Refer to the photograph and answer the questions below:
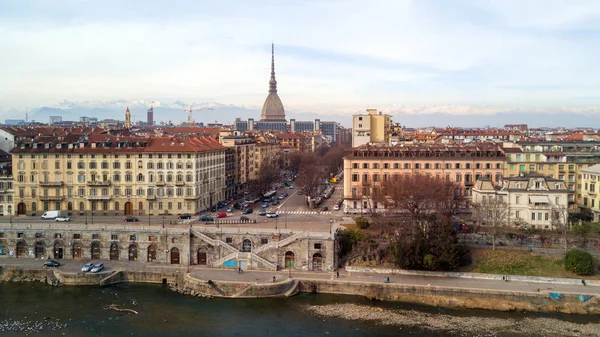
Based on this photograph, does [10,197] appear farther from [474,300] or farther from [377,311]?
[474,300]

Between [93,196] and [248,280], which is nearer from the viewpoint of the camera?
[248,280]

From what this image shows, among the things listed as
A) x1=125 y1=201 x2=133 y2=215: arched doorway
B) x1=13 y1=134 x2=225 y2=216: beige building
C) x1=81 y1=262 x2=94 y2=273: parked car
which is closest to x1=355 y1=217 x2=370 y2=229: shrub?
x1=13 y1=134 x2=225 y2=216: beige building

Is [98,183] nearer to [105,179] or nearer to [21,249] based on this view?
[105,179]

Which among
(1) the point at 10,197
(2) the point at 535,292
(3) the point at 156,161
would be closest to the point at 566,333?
(2) the point at 535,292

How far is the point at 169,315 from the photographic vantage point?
140 ft

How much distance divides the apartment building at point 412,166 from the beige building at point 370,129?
21.5 metres

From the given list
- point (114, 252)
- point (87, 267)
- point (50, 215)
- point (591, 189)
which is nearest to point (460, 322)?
point (591, 189)

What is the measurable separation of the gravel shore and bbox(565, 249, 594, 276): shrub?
Answer: 728 centimetres

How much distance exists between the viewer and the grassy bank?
48.3m

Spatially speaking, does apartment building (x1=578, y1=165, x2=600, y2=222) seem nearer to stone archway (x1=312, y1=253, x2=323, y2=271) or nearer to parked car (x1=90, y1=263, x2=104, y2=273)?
stone archway (x1=312, y1=253, x2=323, y2=271)

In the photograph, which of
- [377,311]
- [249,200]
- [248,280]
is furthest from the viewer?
[249,200]

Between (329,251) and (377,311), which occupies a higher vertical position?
(329,251)

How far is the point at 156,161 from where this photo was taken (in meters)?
68.1

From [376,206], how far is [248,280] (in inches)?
802
